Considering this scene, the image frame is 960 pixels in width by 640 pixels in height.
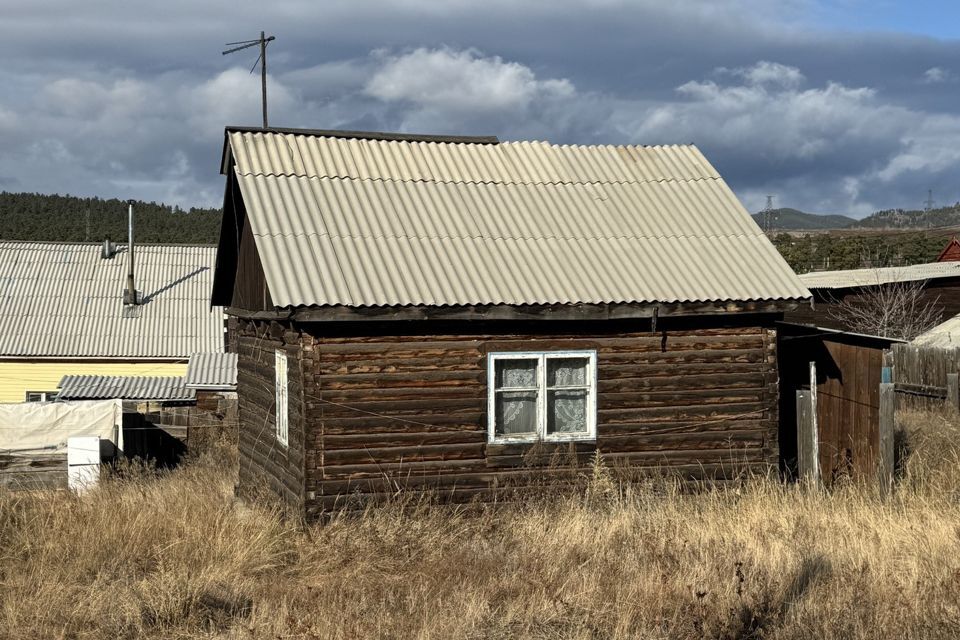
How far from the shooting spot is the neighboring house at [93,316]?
98.1ft

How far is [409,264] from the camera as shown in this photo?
1169cm

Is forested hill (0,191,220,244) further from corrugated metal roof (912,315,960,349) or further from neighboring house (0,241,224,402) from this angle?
corrugated metal roof (912,315,960,349)

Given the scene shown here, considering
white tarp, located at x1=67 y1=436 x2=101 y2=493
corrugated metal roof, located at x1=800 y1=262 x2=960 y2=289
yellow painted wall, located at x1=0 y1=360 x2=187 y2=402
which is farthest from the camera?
corrugated metal roof, located at x1=800 y1=262 x2=960 y2=289

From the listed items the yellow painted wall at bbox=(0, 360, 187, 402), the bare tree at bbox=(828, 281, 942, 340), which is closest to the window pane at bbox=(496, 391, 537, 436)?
the yellow painted wall at bbox=(0, 360, 187, 402)

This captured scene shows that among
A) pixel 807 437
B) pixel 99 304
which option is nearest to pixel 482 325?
pixel 807 437

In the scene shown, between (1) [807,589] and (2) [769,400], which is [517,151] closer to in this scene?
(2) [769,400]

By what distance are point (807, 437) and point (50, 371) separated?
23.7 metres

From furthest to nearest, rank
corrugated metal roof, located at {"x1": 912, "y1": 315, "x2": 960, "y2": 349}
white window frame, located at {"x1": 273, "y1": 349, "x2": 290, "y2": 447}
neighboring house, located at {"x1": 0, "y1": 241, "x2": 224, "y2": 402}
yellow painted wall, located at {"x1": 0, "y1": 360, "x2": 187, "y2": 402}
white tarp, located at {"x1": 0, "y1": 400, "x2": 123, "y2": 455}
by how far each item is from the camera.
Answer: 1. neighboring house, located at {"x1": 0, "y1": 241, "x2": 224, "y2": 402}
2. yellow painted wall, located at {"x1": 0, "y1": 360, "x2": 187, "y2": 402}
3. corrugated metal roof, located at {"x1": 912, "y1": 315, "x2": 960, "y2": 349}
4. white tarp, located at {"x1": 0, "y1": 400, "x2": 123, "y2": 455}
5. white window frame, located at {"x1": 273, "y1": 349, "x2": 290, "y2": 447}

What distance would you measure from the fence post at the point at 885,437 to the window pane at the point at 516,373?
13.6 ft

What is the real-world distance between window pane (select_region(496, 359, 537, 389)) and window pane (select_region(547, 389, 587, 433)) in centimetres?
28

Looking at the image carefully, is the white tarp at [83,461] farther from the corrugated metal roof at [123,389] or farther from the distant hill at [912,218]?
the distant hill at [912,218]

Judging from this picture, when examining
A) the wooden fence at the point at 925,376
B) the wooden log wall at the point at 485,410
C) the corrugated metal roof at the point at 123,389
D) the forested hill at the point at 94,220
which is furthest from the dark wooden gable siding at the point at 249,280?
the forested hill at the point at 94,220

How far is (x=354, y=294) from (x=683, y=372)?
13.0ft

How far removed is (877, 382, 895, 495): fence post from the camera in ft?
40.1
